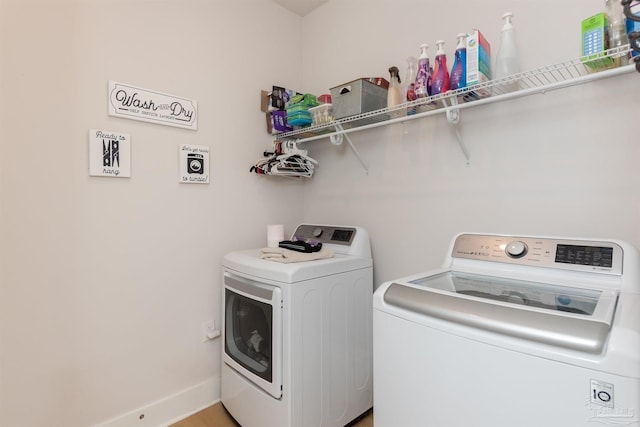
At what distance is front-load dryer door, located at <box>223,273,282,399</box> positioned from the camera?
1513mm

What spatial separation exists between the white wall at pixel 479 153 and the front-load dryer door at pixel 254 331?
0.77 meters

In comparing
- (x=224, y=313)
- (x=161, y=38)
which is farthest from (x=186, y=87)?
(x=224, y=313)

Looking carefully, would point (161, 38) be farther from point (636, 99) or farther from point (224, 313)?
point (636, 99)

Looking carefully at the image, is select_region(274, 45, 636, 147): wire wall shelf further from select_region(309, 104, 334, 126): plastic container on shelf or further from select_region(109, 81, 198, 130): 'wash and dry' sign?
select_region(109, 81, 198, 130): 'wash and dry' sign

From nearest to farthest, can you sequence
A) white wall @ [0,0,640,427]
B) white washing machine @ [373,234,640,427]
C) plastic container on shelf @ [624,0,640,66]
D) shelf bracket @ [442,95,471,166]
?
white washing machine @ [373,234,640,427], plastic container on shelf @ [624,0,640,66], white wall @ [0,0,640,427], shelf bracket @ [442,95,471,166]

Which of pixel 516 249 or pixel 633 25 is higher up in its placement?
pixel 633 25

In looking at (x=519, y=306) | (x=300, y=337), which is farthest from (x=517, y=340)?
(x=300, y=337)

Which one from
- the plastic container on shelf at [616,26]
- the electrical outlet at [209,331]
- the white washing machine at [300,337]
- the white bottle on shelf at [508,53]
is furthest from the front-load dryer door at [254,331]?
the plastic container on shelf at [616,26]

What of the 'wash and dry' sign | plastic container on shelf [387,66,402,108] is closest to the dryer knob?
plastic container on shelf [387,66,402,108]

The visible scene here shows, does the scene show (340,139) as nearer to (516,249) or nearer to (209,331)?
(516,249)

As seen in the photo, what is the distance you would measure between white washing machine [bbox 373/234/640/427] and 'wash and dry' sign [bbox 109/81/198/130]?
150 centimetres

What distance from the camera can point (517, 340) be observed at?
817mm

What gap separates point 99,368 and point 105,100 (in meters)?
1.34

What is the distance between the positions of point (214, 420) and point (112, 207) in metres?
1.31
